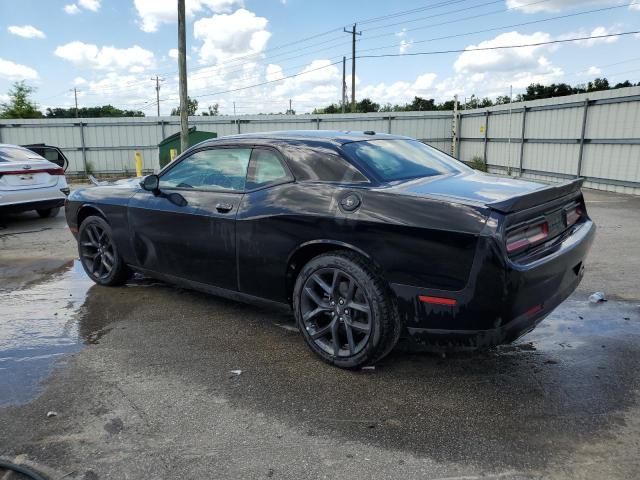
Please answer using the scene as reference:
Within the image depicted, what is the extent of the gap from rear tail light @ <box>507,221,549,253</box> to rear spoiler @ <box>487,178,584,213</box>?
13 cm

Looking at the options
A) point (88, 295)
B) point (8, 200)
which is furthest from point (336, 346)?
point (8, 200)

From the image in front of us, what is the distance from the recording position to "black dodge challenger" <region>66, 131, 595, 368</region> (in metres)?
2.84

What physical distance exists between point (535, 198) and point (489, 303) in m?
0.76

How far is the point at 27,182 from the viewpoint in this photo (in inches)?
358

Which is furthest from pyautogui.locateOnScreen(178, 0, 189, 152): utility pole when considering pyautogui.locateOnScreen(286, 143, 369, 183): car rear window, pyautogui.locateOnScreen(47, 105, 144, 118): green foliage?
pyautogui.locateOnScreen(47, 105, 144, 118): green foliage

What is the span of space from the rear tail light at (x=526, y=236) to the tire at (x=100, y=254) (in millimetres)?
3711

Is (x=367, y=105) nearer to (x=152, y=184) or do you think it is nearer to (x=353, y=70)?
(x=353, y=70)

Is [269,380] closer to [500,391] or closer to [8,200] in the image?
[500,391]

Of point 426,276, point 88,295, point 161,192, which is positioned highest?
point 161,192

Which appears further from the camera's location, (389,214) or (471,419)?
(389,214)

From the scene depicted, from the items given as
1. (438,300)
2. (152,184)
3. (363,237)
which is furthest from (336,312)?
(152,184)

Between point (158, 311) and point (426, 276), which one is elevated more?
point (426, 276)

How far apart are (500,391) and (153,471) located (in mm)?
1971

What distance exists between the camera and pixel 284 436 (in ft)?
8.77
